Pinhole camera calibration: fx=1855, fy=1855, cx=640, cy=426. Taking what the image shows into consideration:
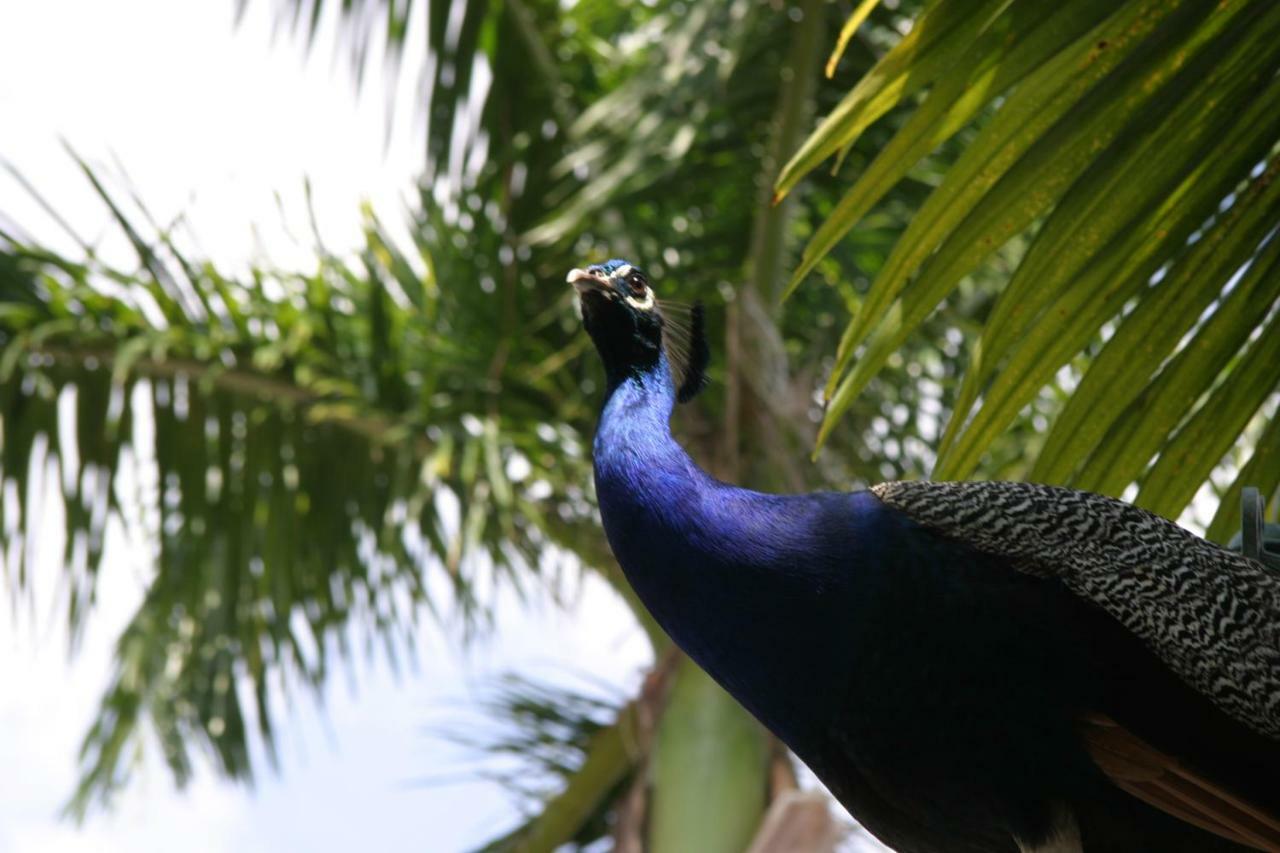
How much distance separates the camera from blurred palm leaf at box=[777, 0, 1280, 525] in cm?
206

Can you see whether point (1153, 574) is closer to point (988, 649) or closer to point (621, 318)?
point (988, 649)

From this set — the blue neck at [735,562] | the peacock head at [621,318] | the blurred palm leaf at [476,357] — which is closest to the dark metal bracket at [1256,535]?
the blue neck at [735,562]

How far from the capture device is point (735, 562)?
2.30m

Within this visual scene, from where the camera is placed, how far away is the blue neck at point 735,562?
2.28 meters

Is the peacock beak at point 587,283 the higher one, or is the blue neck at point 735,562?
the peacock beak at point 587,283

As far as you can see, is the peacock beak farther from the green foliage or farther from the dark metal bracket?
the green foliage

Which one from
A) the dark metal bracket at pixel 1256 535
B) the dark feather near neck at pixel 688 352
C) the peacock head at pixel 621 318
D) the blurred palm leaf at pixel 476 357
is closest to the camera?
the dark metal bracket at pixel 1256 535

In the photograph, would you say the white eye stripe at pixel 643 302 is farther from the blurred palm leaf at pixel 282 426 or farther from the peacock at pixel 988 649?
the blurred palm leaf at pixel 282 426

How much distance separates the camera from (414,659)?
6.77 metres

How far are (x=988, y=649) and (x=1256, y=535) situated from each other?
0.37m

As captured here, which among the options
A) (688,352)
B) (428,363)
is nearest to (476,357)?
(428,363)

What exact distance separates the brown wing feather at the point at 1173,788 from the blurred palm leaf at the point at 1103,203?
0.29 metres

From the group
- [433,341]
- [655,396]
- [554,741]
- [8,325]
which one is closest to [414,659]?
[554,741]

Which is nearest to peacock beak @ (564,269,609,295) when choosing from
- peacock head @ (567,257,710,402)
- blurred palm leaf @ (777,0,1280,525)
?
peacock head @ (567,257,710,402)
